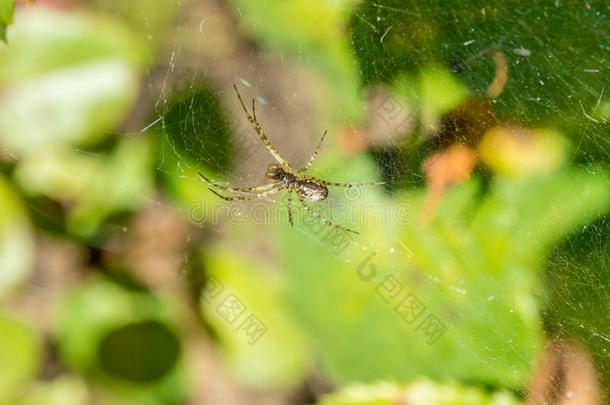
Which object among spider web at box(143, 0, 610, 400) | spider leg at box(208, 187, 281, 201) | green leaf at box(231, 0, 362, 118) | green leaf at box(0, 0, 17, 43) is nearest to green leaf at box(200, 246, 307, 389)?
spider leg at box(208, 187, 281, 201)

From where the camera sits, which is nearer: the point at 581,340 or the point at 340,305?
the point at 581,340

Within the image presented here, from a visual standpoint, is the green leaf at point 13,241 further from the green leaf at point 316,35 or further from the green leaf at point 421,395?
the green leaf at point 421,395

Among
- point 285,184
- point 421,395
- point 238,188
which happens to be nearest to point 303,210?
point 285,184

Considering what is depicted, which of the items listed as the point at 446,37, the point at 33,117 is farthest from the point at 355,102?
the point at 33,117

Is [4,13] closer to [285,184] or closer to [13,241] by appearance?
[285,184]

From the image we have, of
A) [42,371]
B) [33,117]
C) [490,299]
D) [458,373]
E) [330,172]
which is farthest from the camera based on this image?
[42,371]

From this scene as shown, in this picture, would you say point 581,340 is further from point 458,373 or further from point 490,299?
point 458,373

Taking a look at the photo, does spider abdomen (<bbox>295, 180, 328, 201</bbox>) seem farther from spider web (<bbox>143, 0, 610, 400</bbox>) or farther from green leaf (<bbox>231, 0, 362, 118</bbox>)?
green leaf (<bbox>231, 0, 362, 118</bbox>)
